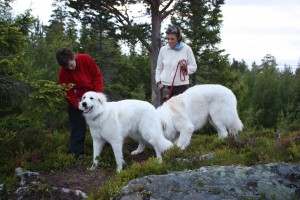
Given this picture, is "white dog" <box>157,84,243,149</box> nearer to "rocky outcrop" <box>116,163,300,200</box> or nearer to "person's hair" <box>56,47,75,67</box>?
"person's hair" <box>56,47,75,67</box>

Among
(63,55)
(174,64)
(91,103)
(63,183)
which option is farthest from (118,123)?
(174,64)

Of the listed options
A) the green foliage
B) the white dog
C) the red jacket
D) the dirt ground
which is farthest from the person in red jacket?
the white dog

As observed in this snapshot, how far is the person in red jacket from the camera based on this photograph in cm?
686

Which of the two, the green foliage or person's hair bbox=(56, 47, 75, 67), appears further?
person's hair bbox=(56, 47, 75, 67)

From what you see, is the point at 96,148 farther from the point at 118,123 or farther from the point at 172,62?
the point at 172,62

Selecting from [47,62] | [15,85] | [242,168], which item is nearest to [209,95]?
[242,168]

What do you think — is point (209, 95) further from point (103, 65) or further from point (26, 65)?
point (103, 65)

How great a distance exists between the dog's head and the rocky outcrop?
7.62 ft

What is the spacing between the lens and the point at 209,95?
7410mm

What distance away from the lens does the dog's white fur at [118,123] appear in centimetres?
641

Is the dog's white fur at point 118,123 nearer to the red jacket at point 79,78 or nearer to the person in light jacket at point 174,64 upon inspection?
the red jacket at point 79,78

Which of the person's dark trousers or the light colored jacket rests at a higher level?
the light colored jacket

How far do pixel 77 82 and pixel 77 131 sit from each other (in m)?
1.04

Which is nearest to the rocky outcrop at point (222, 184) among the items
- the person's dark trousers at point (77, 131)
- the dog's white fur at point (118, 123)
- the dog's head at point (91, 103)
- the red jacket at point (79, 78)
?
the dog's white fur at point (118, 123)
